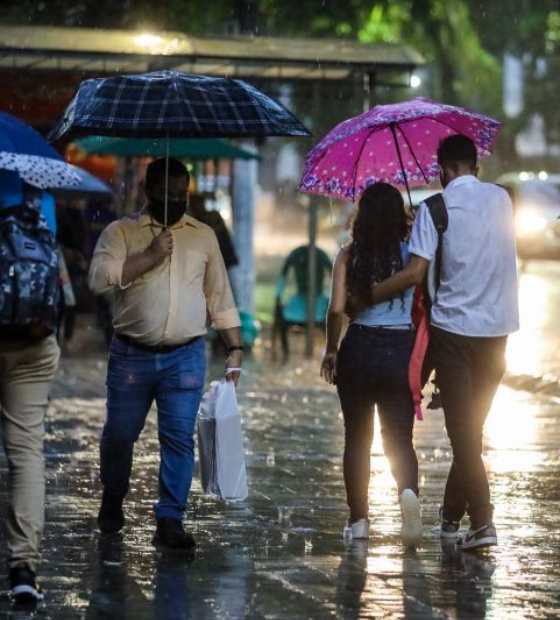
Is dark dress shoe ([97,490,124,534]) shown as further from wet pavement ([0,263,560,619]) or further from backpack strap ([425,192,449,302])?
backpack strap ([425,192,449,302])

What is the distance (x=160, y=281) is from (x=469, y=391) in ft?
4.79

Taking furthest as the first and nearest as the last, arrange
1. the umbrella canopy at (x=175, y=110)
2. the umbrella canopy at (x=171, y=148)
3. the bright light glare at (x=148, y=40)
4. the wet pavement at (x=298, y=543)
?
the bright light glare at (x=148, y=40), the umbrella canopy at (x=171, y=148), the umbrella canopy at (x=175, y=110), the wet pavement at (x=298, y=543)

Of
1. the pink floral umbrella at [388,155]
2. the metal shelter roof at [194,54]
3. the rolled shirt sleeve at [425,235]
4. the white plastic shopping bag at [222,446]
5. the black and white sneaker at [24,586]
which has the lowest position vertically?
the black and white sneaker at [24,586]

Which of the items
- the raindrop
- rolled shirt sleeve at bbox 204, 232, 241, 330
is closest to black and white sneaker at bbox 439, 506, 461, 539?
rolled shirt sleeve at bbox 204, 232, 241, 330

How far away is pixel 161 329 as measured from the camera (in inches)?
300

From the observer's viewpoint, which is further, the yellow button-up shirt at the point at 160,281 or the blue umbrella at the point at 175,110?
the yellow button-up shirt at the point at 160,281

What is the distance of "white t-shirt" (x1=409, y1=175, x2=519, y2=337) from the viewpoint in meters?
7.58

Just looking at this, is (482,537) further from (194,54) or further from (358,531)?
(194,54)

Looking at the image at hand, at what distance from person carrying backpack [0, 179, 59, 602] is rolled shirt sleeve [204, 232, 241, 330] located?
4.59ft

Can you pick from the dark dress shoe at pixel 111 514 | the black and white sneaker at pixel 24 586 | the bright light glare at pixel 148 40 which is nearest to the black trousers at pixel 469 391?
the dark dress shoe at pixel 111 514

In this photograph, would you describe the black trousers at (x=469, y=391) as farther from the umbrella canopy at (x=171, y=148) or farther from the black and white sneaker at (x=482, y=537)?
the umbrella canopy at (x=171, y=148)

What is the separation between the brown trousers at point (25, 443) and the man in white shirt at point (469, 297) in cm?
177

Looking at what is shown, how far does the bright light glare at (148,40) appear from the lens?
15.7 metres

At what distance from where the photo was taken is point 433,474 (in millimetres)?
10023
